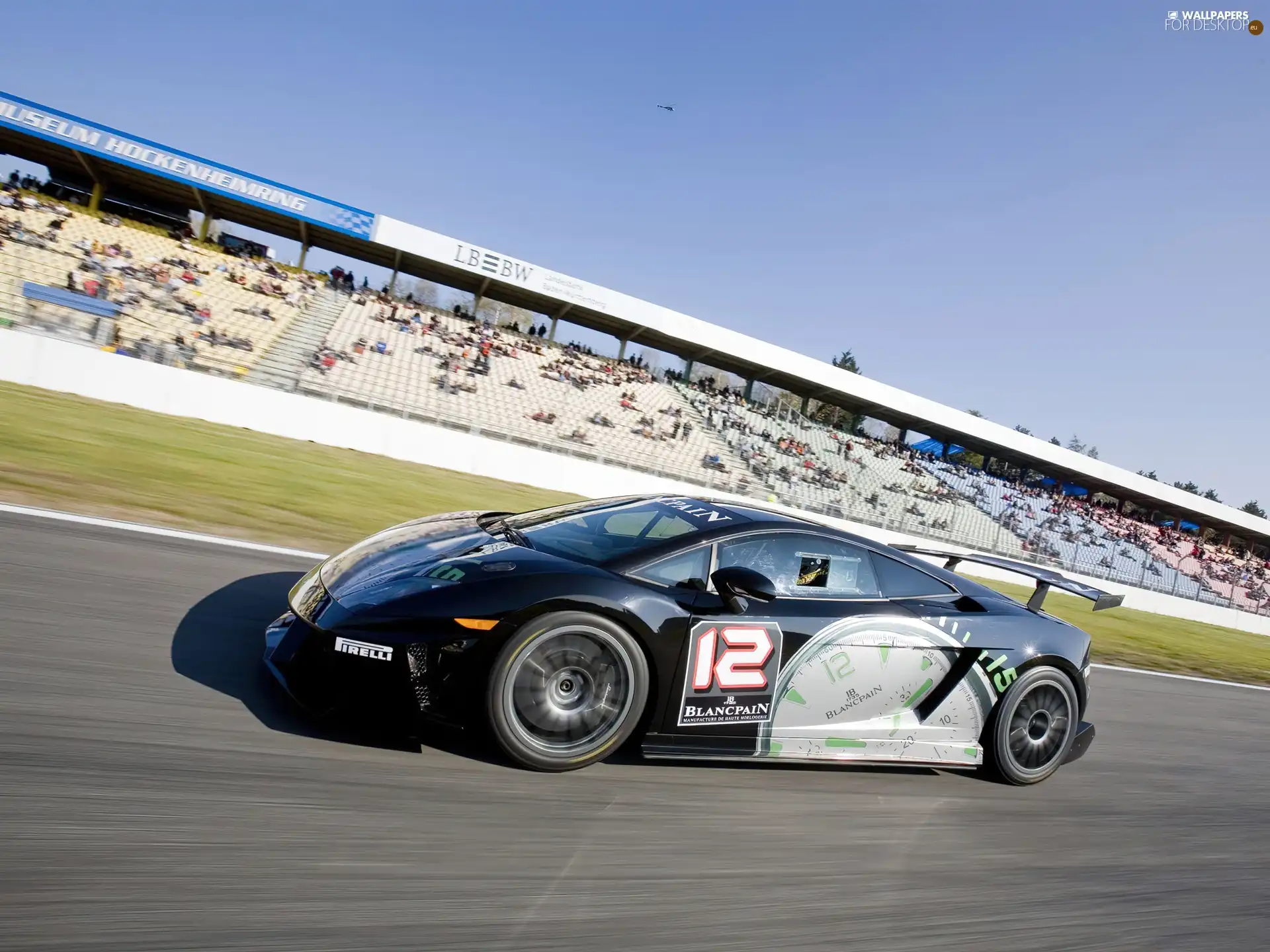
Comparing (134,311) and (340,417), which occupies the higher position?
(134,311)

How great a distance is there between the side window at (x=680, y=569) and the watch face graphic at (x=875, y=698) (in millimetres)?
583

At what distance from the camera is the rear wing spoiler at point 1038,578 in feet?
16.8

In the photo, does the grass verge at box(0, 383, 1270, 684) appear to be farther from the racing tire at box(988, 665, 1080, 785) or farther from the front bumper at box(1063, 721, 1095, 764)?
the front bumper at box(1063, 721, 1095, 764)

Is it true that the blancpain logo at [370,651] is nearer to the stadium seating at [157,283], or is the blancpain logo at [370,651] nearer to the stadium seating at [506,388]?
the stadium seating at [157,283]

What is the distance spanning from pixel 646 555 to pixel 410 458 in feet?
51.4

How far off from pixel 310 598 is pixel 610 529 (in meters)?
1.39

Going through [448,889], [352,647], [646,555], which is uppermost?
[646,555]

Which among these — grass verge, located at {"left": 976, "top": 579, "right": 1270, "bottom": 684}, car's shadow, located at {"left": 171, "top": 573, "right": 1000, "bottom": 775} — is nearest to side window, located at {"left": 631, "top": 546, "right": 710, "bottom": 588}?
car's shadow, located at {"left": 171, "top": 573, "right": 1000, "bottom": 775}

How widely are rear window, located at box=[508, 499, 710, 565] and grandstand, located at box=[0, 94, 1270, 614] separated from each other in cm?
1459

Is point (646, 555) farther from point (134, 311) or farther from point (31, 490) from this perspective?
point (134, 311)

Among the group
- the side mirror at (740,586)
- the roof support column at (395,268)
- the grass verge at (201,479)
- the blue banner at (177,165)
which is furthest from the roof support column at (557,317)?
the side mirror at (740,586)

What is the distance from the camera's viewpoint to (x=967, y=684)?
4.61 meters

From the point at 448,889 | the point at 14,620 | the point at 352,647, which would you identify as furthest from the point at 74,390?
the point at 448,889

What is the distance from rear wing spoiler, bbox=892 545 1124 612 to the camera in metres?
5.11
